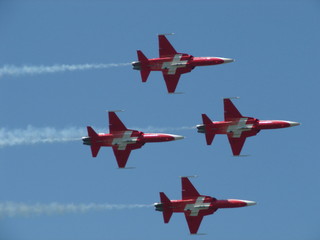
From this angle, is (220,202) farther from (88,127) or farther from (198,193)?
(88,127)

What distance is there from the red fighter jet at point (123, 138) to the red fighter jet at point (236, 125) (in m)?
4.23

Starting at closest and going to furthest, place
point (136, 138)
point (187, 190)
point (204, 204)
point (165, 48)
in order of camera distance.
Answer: point (204, 204) < point (136, 138) < point (187, 190) < point (165, 48)

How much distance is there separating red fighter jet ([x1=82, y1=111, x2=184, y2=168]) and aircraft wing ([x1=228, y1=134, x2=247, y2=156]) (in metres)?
5.79

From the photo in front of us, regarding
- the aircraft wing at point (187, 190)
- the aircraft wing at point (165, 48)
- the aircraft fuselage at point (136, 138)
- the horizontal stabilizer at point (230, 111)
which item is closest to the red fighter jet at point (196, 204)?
the aircraft wing at point (187, 190)

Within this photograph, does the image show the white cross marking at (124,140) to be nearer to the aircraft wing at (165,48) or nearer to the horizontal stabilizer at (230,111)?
the aircraft wing at (165,48)

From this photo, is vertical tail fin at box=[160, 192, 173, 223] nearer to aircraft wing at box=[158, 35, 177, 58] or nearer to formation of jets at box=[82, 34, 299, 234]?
formation of jets at box=[82, 34, 299, 234]

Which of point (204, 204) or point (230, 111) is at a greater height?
point (230, 111)

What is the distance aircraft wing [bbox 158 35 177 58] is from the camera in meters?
199

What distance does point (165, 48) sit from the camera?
655 feet

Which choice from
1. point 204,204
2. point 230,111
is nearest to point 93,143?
point 204,204

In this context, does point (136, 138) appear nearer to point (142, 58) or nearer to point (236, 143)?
point (142, 58)

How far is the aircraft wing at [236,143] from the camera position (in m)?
199

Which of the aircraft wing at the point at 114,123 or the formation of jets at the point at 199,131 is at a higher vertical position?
the aircraft wing at the point at 114,123

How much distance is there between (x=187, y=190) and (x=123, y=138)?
30.6 ft
